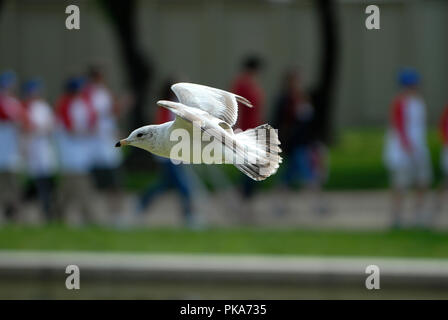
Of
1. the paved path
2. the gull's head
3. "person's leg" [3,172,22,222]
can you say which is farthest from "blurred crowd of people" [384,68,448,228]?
the gull's head

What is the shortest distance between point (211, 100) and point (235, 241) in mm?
4778

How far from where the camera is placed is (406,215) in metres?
10.3

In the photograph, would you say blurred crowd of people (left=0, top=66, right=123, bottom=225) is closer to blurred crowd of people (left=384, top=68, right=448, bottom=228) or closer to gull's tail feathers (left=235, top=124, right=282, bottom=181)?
blurred crowd of people (left=384, top=68, right=448, bottom=228)

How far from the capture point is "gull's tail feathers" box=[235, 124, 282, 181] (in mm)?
2936

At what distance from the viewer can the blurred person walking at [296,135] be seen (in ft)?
32.5

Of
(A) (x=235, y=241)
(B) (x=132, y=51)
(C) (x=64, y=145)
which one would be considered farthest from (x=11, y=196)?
(B) (x=132, y=51)

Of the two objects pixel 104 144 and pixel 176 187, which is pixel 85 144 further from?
pixel 176 187

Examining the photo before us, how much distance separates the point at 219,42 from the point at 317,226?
1224 cm

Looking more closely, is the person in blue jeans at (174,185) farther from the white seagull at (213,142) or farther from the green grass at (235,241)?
the white seagull at (213,142)

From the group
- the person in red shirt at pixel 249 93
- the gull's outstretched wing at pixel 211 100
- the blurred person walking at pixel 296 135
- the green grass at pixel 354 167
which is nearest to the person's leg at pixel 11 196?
the person in red shirt at pixel 249 93

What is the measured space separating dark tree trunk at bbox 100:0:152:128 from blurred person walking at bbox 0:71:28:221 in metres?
4.82

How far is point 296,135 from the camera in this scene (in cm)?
1002

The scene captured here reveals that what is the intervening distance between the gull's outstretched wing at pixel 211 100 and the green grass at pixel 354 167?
26.6ft
